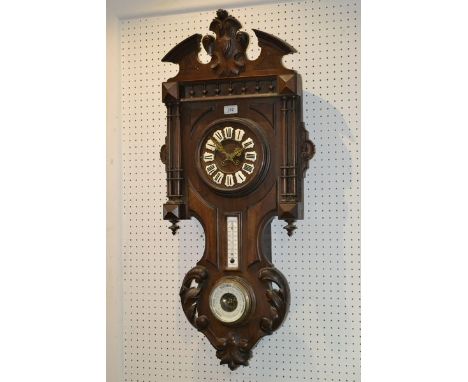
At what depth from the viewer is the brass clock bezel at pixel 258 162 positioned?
7.93 feet

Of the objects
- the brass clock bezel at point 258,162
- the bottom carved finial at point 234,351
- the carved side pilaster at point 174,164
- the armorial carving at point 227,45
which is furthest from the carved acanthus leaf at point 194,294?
the armorial carving at point 227,45

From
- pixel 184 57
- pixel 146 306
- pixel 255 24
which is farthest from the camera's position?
pixel 146 306

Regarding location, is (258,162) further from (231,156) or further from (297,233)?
(297,233)

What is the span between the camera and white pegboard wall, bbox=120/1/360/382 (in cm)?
260

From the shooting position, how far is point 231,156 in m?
2.47

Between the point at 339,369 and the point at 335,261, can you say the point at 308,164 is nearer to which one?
the point at 335,261

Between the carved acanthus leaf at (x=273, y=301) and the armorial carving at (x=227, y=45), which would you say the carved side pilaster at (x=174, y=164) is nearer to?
the armorial carving at (x=227, y=45)

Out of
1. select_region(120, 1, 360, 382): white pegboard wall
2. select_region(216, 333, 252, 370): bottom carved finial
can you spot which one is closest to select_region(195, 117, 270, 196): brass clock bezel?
select_region(120, 1, 360, 382): white pegboard wall

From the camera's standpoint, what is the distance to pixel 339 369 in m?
2.61

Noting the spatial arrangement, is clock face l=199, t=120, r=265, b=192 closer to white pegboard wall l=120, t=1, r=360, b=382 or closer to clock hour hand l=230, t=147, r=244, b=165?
clock hour hand l=230, t=147, r=244, b=165

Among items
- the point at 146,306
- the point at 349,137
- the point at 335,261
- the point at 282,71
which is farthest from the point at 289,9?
the point at 146,306

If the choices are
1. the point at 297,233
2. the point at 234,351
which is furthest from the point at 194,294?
the point at 297,233

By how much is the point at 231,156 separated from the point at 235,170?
64 millimetres
